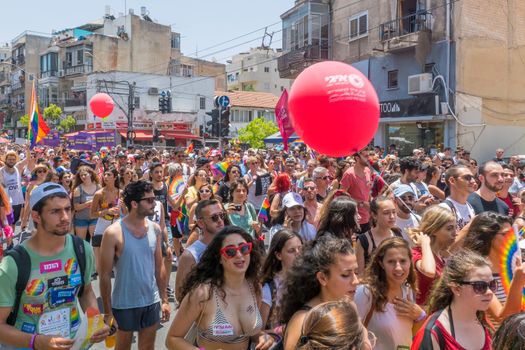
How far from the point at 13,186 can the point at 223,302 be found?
740cm

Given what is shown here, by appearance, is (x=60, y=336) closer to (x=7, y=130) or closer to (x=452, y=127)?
(x=452, y=127)

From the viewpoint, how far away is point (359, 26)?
2442 centimetres

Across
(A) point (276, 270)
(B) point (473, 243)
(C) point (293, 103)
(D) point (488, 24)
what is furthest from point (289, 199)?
(D) point (488, 24)

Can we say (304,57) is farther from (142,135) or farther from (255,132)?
(142,135)

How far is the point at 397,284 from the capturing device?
129 inches

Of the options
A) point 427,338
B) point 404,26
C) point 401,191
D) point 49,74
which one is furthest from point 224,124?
point 49,74

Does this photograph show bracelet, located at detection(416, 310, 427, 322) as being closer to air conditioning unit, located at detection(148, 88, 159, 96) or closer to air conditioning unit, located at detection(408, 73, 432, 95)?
air conditioning unit, located at detection(408, 73, 432, 95)

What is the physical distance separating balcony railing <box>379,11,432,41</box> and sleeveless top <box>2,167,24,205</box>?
16.5 meters

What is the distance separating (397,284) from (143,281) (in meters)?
2.01

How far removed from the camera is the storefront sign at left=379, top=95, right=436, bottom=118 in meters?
20.6

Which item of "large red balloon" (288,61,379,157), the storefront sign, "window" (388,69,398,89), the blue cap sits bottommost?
the blue cap

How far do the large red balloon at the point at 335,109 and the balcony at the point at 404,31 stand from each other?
53.3 feet

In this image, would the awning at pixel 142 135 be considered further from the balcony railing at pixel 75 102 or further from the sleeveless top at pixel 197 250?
the sleeveless top at pixel 197 250

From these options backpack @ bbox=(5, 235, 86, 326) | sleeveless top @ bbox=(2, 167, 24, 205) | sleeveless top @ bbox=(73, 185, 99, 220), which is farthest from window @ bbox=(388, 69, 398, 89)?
backpack @ bbox=(5, 235, 86, 326)
